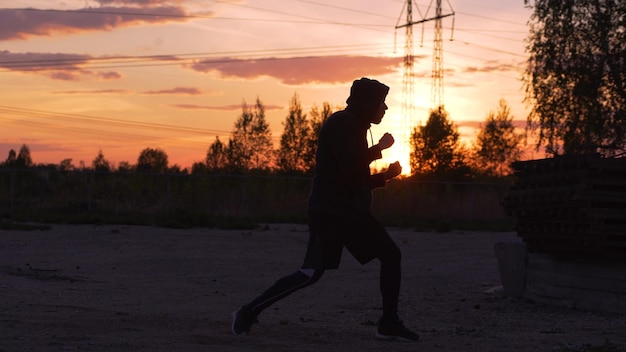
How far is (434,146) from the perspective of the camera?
60.9 meters

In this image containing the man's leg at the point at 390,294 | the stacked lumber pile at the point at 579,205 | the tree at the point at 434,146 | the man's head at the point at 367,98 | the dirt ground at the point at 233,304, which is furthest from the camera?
the tree at the point at 434,146

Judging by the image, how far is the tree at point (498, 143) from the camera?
81625mm

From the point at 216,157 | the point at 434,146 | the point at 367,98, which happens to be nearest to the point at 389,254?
the point at 367,98

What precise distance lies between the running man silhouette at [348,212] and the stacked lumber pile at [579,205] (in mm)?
3330

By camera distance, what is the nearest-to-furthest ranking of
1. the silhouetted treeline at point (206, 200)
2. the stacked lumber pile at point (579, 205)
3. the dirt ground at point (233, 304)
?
the dirt ground at point (233, 304)
the stacked lumber pile at point (579, 205)
the silhouetted treeline at point (206, 200)

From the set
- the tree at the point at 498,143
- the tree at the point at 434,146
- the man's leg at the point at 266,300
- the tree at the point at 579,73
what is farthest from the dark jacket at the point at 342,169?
the tree at the point at 498,143

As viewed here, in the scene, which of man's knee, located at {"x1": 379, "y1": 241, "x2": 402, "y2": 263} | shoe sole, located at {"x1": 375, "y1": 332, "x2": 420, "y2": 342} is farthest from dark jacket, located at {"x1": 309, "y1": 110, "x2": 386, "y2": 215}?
shoe sole, located at {"x1": 375, "y1": 332, "x2": 420, "y2": 342}

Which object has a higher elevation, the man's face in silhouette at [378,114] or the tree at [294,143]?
the tree at [294,143]

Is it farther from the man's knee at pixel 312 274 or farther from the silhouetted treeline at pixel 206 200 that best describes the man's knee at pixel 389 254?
the silhouetted treeline at pixel 206 200

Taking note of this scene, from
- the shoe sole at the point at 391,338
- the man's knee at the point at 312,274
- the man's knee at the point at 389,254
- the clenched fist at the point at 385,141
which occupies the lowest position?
the shoe sole at the point at 391,338

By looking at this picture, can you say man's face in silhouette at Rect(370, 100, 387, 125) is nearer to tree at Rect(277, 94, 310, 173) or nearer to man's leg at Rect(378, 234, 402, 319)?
man's leg at Rect(378, 234, 402, 319)

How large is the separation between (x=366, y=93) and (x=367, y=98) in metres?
0.05

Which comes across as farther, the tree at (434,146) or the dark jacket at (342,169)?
the tree at (434,146)

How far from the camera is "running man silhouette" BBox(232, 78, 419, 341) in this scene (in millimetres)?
8281
